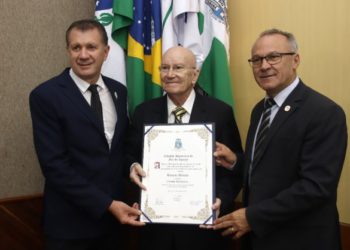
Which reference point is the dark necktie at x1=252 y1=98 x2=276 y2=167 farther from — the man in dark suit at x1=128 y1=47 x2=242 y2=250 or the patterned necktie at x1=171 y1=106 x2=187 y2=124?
the patterned necktie at x1=171 y1=106 x2=187 y2=124

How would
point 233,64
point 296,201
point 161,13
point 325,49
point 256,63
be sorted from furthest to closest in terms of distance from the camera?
point 233,64
point 161,13
point 325,49
point 256,63
point 296,201

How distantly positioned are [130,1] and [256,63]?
1136 mm

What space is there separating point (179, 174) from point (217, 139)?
0.34m

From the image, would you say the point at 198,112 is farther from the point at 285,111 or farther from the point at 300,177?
the point at 300,177

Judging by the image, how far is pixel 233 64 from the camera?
288cm

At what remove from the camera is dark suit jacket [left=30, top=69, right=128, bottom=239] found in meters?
1.96

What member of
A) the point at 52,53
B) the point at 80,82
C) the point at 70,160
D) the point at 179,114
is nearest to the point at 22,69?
the point at 52,53

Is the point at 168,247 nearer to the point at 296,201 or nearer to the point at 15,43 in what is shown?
the point at 296,201

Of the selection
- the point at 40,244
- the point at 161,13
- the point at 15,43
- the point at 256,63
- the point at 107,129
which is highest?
the point at 161,13

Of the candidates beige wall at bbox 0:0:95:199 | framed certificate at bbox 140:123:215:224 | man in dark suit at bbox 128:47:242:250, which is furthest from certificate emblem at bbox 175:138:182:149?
beige wall at bbox 0:0:95:199

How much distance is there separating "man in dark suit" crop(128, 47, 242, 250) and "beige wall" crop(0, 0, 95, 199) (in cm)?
83

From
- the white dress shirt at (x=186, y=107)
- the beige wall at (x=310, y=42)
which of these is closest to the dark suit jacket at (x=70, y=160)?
the white dress shirt at (x=186, y=107)

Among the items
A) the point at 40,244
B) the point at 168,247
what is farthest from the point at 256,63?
the point at 40,244

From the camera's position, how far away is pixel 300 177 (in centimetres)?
170
